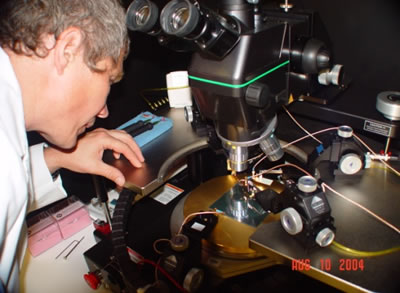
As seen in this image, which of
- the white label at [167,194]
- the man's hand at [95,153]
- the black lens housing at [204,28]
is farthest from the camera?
the white label at [167,194]

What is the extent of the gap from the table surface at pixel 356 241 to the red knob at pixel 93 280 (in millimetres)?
529

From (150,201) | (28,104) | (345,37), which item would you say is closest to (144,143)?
(150,201)

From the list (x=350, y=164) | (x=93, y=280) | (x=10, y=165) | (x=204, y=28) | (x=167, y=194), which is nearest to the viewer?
(x=204, y=28)

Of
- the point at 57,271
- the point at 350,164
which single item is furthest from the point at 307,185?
the point at 57,271

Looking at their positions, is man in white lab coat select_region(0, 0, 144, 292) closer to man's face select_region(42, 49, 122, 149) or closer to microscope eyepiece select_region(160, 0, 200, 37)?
man's face select_region(42, 49, 122, 149)

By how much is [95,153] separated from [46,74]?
370mm

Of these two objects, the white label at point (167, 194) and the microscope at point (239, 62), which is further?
the white label at point (167, 194)

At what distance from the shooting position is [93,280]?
108 cm

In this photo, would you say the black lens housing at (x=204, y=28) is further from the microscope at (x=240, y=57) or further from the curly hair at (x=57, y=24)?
the curly hair at (x=57, y=24)

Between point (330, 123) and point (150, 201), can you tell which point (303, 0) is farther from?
point (150, 201)

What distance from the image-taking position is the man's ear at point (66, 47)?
754 millimetres

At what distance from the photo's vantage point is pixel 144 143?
3.87ft
